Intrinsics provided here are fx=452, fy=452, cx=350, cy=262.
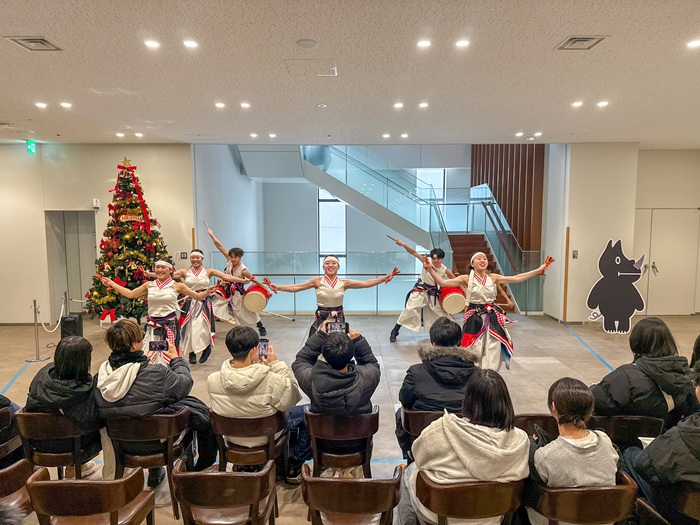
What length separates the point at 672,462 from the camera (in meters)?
1.94

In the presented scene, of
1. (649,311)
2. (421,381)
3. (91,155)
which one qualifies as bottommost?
(649,311)

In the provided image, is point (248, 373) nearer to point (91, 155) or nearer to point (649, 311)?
point (91, 155)

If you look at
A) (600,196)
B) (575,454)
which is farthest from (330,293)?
(600,196)

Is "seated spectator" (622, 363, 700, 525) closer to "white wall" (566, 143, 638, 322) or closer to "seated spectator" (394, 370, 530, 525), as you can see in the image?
"seated spectator" (394, 370, 530, 525)

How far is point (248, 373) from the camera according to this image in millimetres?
2646

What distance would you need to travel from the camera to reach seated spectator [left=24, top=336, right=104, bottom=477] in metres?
2.52

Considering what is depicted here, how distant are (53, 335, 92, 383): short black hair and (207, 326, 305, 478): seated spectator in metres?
0.70

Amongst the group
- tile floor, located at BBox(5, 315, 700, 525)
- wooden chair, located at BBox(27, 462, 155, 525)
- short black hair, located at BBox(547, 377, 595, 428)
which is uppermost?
short black hair, located at BBox(547, 377, 595, 428)

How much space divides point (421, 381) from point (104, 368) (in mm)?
1916

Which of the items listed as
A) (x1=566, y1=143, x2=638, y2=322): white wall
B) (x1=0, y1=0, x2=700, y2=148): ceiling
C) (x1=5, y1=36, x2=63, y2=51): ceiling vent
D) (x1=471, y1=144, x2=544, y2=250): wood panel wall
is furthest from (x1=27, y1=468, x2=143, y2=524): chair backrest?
(x1=471, y1=144, x2=544, y2=250): wood panel wall

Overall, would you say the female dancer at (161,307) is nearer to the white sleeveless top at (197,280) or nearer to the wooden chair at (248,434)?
the white sleeveless top at (197,280)

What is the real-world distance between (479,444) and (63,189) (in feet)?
29.4

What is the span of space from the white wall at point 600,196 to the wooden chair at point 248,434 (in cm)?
741

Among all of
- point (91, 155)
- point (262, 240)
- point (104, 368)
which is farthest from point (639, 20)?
point (262, 240)
